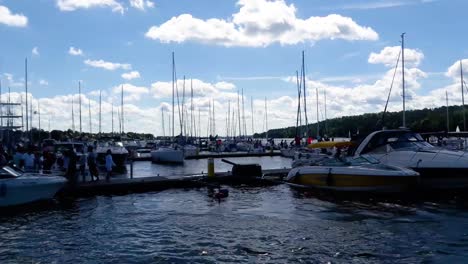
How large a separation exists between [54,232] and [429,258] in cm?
1126

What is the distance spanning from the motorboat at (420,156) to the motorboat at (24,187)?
605 inches

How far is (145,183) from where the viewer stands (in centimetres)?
2631

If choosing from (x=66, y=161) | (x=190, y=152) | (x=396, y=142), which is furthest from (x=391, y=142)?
(x=190, y=152)

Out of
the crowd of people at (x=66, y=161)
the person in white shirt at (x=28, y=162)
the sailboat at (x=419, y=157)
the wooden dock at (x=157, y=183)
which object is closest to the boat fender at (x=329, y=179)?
the sailboat at (x=419, y=157)

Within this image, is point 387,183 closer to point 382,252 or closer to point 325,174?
point 325,174

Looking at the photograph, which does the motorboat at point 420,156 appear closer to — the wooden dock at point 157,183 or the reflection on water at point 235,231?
the reflection on water at point 235,231

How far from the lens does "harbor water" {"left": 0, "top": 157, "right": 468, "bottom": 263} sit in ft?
41.7

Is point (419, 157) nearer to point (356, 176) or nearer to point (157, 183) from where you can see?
point (356, 176)

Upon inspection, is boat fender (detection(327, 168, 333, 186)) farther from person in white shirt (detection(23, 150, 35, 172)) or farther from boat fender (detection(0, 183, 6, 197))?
person in white shirt (detection(23, 150, 35, 172))

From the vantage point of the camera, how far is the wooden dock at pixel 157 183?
2445 centimetres

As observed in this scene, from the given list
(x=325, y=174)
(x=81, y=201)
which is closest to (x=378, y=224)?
(x=325, y=174)

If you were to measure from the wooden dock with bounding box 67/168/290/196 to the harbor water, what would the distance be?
1.69 meters

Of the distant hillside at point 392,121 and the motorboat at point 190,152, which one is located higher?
the distant hillside at point 392,121

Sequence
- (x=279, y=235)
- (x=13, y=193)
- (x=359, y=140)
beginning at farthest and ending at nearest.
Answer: (x=359, y=140)
(x=13, y=193)
(x=279, y=235)
